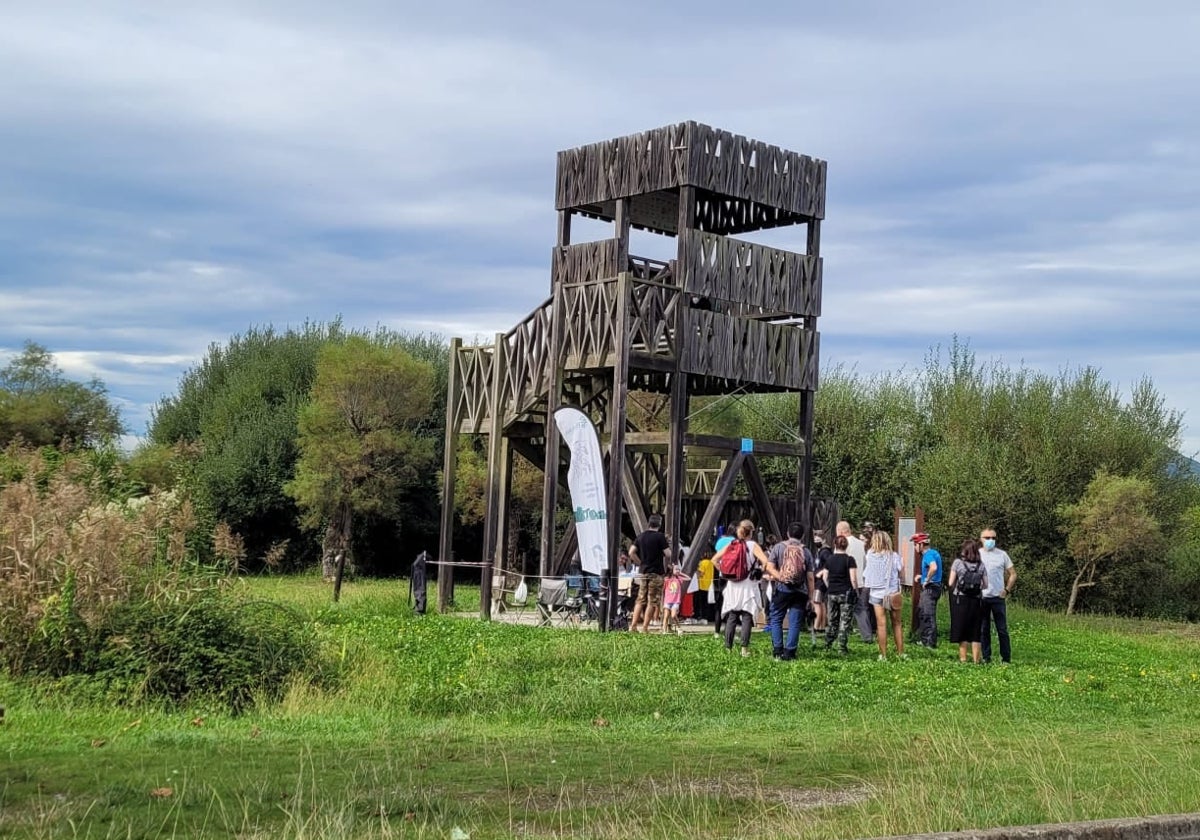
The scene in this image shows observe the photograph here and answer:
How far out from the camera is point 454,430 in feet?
89.6

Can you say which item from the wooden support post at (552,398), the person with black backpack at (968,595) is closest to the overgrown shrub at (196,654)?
the person with black backpack at (968,595)

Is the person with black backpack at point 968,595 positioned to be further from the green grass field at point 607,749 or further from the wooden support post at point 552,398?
the wooden support post at point 552,398

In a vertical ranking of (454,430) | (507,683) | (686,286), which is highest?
(686,286)

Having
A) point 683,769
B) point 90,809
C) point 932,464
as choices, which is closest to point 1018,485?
point 932,464

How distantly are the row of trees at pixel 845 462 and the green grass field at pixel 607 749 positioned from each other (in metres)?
21.3

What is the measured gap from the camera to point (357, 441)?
141ft

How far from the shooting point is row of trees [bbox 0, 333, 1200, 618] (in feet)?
129

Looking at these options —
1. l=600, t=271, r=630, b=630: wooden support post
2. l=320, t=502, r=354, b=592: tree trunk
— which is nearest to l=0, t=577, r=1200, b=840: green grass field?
l=600, t=271, r=630, b=630: wooden support post

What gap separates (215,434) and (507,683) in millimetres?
36625

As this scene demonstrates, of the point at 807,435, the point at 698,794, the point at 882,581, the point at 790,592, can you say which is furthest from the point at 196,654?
the point at 807,435

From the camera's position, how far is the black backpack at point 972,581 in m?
18.1

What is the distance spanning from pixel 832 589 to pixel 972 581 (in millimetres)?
1760

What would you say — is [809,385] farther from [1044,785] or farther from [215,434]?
[215,434]

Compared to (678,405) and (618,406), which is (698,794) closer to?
(618,406)
